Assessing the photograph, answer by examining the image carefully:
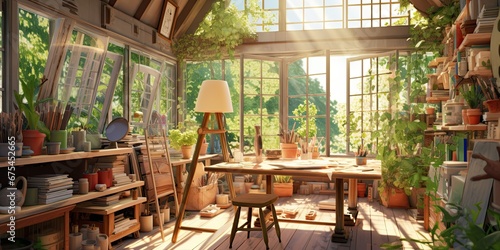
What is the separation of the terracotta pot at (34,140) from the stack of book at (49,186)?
21 centimetres

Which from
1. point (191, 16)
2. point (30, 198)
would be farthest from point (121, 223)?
point (191, 16)

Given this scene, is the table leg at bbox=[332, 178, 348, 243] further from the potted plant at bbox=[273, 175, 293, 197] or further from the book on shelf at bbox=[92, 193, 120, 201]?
the potted plant at bbox=[273, 175, 293, 197]

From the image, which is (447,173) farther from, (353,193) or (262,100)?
(262,100)

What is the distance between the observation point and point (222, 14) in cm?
691

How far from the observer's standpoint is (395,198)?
235 inches

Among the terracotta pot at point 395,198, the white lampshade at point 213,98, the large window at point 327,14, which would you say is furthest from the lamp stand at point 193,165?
the large window at point 327,14

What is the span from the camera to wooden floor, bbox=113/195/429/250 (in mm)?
4027

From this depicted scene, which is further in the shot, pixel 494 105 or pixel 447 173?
pixel 447 173

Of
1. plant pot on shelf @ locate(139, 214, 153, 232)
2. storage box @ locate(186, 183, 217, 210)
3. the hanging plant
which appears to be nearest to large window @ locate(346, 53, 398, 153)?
the hanging plant

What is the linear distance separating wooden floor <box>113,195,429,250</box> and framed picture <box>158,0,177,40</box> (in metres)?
2.80

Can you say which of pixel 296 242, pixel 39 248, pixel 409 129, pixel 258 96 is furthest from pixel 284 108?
pixel 39 248

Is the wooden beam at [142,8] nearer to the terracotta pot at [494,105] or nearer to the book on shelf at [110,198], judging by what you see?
the book on shelf at [110,198]

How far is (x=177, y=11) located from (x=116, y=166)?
3.31m

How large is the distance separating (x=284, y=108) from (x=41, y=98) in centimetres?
417
